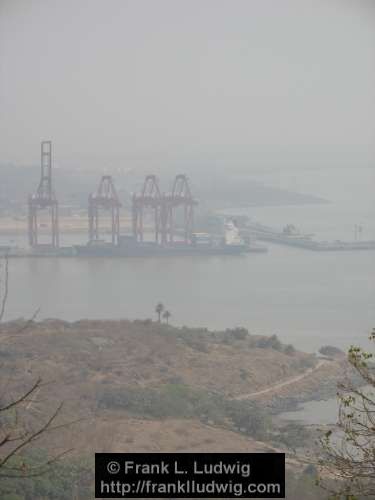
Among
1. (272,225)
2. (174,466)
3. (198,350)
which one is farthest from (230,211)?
(174,466)

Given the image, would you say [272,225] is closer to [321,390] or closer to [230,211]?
[230,211]

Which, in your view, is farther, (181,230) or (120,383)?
(181,230)

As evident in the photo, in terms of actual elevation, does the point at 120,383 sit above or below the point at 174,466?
below

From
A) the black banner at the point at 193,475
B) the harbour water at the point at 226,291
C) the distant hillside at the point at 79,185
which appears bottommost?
A: the harbour water at the point at 226,291

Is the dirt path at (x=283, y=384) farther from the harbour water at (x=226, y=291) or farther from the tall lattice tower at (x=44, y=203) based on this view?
the tall lattice tower at (x=44, y=203)

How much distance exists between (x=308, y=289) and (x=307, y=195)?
9.89m

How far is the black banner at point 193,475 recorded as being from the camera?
2344 millimetres

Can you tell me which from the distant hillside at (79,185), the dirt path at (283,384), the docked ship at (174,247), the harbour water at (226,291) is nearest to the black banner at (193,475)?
the dirt path at (283,384)

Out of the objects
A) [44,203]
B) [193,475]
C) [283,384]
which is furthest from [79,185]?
[193,475]

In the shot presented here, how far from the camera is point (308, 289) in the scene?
10922 mm

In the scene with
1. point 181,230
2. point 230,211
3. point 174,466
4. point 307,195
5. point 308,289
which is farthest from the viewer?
point 307,195

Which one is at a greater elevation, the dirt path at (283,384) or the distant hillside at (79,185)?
the distant hillside at (79,185)

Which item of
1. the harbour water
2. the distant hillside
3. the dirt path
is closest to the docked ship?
the harbour water

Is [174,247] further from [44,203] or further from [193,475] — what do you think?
[193,475]
